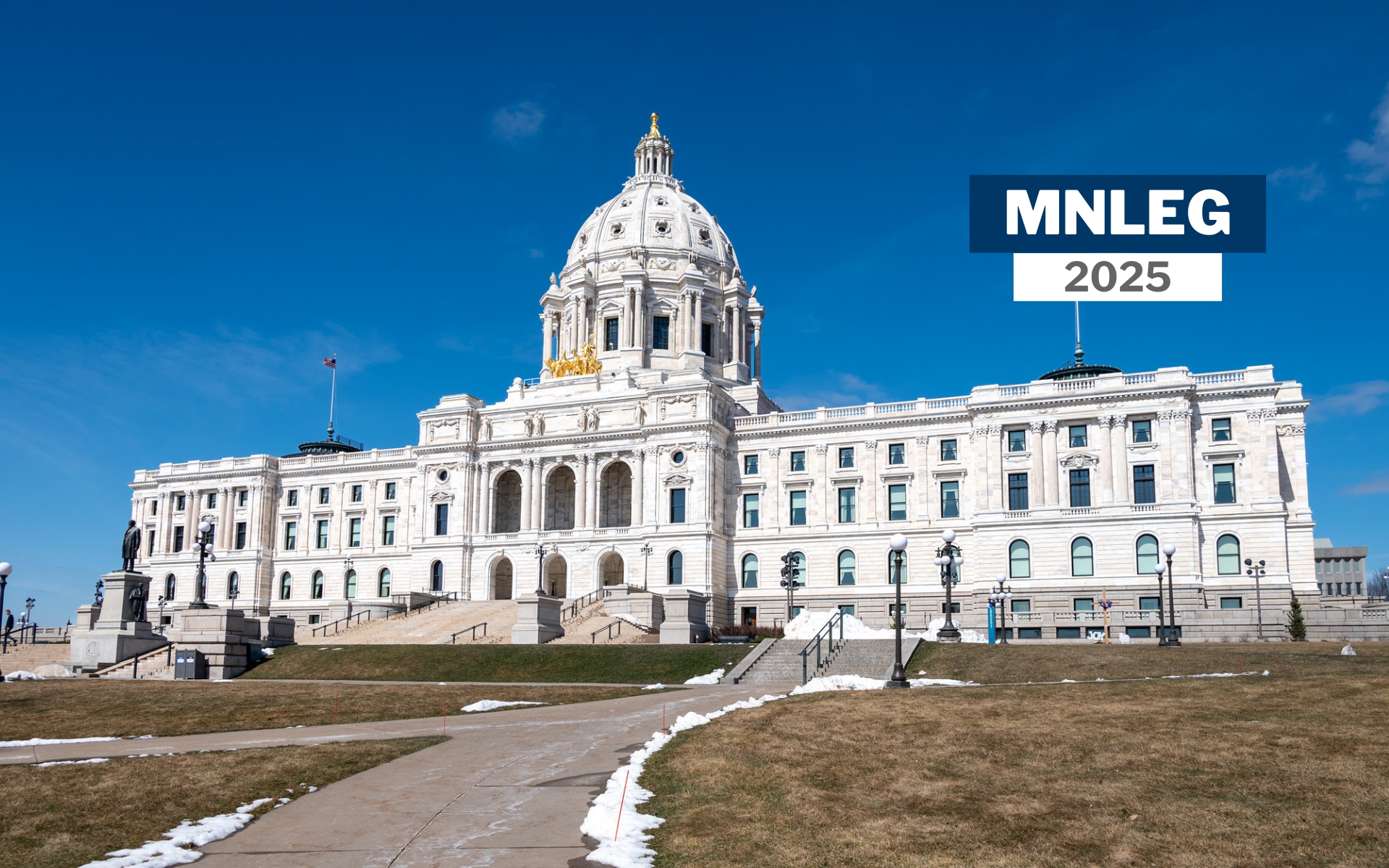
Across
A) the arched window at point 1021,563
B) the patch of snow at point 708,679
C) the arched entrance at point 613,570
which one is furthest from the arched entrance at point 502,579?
the patch of snow at point 708,679

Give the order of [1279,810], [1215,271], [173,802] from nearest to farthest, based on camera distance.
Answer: [1279,810]
[173,802]
[1215,271]

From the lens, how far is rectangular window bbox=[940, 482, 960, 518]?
244ft

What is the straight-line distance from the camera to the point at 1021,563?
230 ft

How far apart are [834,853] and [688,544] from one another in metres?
63.5

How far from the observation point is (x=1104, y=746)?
18.6 metres

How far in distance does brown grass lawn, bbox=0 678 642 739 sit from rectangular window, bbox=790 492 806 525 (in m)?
42.5

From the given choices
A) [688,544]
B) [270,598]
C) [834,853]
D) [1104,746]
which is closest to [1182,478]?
[688,544]

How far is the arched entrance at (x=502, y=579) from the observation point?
83.3 meters

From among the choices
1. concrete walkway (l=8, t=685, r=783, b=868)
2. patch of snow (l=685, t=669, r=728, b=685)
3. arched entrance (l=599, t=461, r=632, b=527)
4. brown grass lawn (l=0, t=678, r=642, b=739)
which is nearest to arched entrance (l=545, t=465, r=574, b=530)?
arched entrance (l=599, t=461, r=632, b=527)

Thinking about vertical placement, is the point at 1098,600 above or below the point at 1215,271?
below

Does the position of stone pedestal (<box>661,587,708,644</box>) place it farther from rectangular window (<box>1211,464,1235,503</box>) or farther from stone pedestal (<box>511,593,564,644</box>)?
rectangular window (<box>1211,464,1235,503</box>)

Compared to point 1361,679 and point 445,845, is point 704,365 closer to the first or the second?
point 1361,679

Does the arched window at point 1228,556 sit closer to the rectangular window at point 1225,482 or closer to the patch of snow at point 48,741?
the rectangular window at point 1225,482

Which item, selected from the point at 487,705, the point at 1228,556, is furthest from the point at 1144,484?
the point at 487,705
